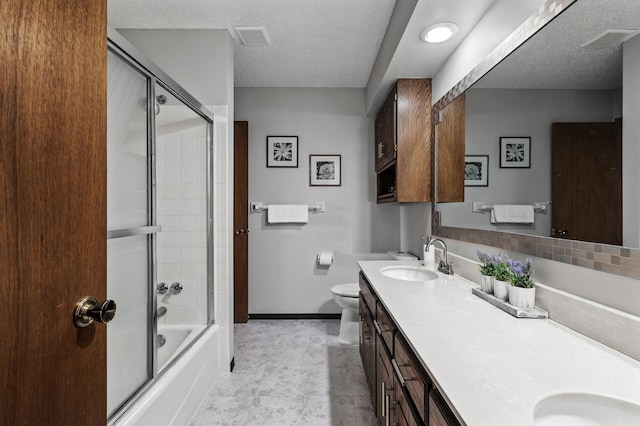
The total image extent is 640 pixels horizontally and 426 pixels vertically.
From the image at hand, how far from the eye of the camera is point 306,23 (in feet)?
7.26

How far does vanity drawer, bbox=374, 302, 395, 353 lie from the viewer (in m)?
1.25

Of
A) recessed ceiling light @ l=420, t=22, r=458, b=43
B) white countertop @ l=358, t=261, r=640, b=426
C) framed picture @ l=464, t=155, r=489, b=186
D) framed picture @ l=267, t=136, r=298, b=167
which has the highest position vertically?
Result: recessed ceiling light @ l=420, t=22, r=458, b=43

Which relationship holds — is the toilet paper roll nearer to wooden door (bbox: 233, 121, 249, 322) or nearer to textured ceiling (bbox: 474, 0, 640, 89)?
wooden door (bbox: 233, 121, 249, 322)

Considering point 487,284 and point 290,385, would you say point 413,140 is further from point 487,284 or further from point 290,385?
point 290,385

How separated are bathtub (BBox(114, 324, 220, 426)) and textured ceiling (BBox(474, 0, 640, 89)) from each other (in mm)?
1953

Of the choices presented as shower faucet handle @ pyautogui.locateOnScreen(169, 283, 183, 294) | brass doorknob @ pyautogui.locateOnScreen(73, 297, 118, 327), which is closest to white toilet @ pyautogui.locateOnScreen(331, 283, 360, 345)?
shower faucet handle @ pyautogui.locateOnScreen(169, 283, 183, 294)

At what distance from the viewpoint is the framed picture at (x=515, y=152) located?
4.22 ft

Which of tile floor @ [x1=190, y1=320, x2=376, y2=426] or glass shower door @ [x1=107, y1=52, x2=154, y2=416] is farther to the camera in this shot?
tile floor @ [x1=190, y1=320, x2=376, y2=426]

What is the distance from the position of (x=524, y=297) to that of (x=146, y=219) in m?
1.59

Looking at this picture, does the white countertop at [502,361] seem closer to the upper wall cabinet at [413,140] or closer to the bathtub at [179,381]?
the bathtub at [179,381]

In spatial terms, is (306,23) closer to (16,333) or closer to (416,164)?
(416,164)

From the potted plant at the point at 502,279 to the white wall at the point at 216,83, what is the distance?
173 cm

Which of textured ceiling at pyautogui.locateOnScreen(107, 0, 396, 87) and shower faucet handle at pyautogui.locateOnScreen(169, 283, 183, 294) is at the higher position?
textured ceiling at pyautogui.locateOnScreen(107, 0, 396, 87)

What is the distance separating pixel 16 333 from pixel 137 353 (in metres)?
1.01
